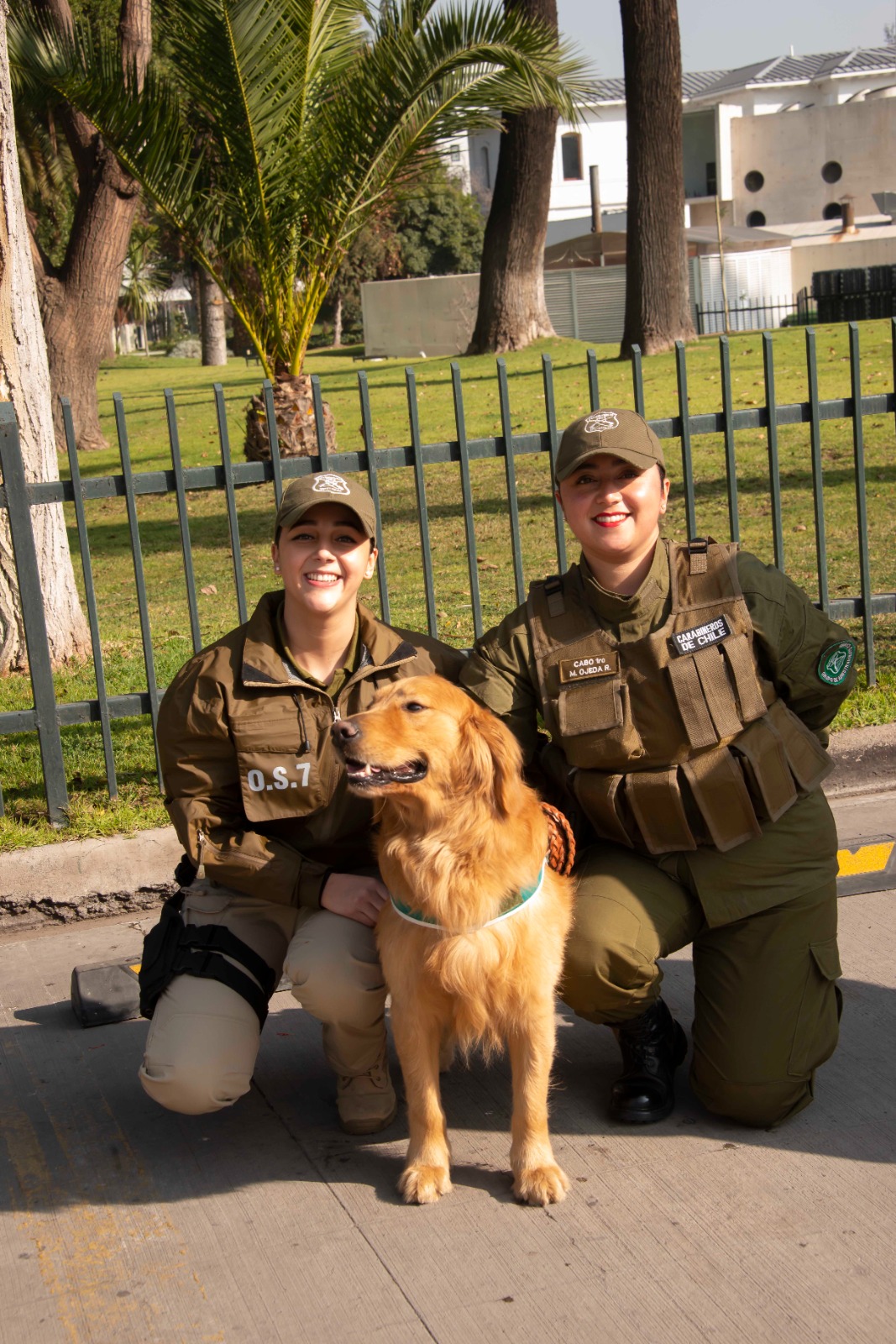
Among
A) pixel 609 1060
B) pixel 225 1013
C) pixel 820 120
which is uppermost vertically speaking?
pixel 820 120

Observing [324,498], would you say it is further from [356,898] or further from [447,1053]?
[447,1053]

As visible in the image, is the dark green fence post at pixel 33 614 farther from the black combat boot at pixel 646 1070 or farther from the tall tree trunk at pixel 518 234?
the tall tree trunk at pixel 518 234

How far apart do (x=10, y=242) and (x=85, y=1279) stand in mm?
5164

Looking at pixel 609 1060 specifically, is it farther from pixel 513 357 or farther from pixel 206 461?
pixel 513 357

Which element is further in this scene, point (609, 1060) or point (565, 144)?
point (565, 144)

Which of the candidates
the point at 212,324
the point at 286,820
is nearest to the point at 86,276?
the point at 286,820

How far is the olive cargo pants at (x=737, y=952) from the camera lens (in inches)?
126

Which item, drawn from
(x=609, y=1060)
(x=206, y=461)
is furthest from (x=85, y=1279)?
(x=206, y=461)

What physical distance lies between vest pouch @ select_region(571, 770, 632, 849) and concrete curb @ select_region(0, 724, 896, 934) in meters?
2.12

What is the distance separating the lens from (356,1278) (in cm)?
271

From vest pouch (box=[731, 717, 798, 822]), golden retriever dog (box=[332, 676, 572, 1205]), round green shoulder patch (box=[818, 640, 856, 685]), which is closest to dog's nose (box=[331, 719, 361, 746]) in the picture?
golden retriever dog (box=[332, 676, 572, 1205])

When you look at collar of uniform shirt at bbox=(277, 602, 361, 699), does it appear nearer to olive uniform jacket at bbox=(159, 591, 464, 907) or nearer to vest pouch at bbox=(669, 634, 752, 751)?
olive uniform jacket at bbox=(159, 591, 464, 907)

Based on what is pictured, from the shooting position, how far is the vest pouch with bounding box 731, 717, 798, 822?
129 inches

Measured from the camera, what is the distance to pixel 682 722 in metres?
3.28
